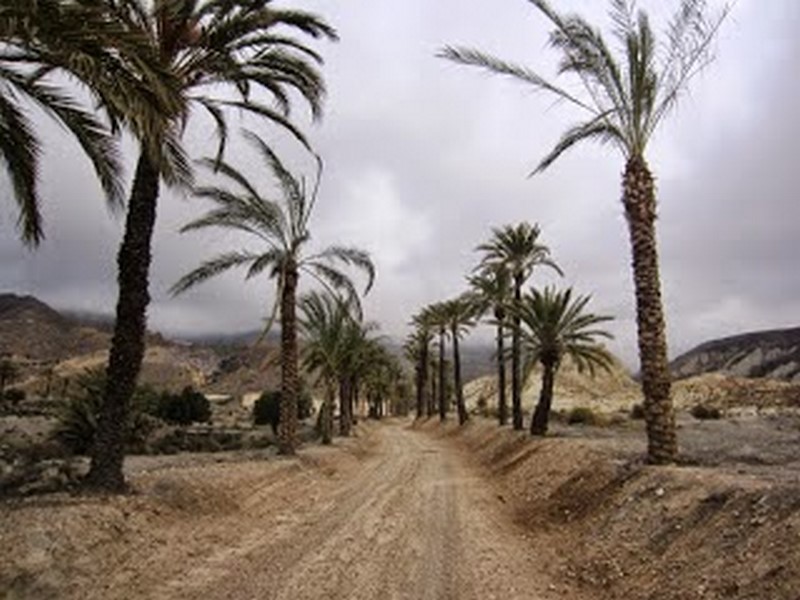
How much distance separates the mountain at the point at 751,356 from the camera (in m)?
133

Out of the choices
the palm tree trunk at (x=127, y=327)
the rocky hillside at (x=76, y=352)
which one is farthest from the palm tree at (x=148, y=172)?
the rocky hillside at (x=76, y=352)

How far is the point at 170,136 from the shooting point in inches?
526

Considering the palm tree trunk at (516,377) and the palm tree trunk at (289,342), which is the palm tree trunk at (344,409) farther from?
the palm tree trunk at (289,342)

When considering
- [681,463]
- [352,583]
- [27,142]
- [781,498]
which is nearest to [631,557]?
[781,498]

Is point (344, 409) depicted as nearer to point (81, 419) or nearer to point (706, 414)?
point (706, 414)

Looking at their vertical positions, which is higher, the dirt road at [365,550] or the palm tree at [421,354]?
the palm tree at [421,354]

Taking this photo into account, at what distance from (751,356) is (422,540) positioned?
150 m

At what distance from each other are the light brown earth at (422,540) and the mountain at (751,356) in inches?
4649

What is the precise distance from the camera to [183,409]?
197 ft

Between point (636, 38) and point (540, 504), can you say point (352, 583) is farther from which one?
point (636, 38)

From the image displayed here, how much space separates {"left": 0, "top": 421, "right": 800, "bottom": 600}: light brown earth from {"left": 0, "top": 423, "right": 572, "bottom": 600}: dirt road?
0.03 meters

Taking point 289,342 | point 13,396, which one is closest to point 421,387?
point 13,396

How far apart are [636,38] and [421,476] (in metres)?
12.5

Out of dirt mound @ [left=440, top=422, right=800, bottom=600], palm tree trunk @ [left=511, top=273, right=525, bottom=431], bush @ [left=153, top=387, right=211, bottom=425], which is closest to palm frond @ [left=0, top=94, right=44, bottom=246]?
dirt mound @ [left=440, top=422, right=800, bottom=600]
